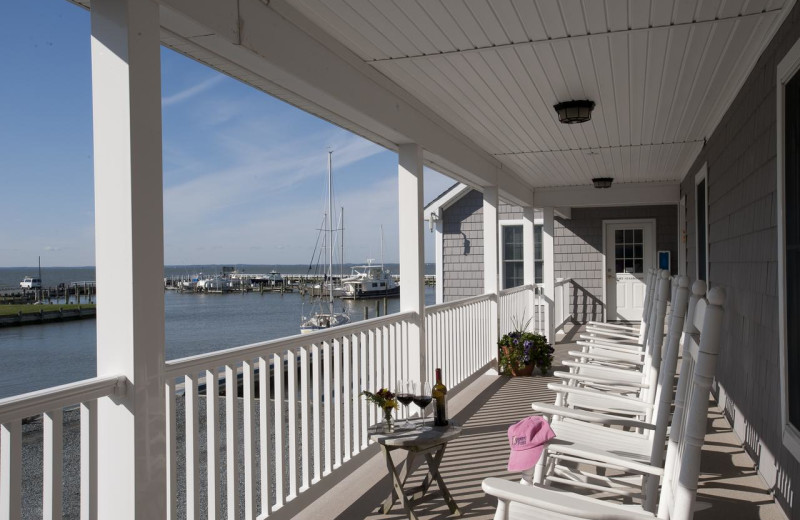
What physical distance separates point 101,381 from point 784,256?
2896 millimetres

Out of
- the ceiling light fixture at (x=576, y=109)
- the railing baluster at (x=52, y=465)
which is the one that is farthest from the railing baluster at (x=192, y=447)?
the ceiling light fixture at (x=576, y=109)

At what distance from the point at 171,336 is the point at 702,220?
27.2 meters

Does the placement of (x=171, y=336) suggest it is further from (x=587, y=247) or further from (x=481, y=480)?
(x=481, y=480)

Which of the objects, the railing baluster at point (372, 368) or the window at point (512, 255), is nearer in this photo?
the railing baluster at point (372, 368)

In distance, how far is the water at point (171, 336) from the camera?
69.6 ft

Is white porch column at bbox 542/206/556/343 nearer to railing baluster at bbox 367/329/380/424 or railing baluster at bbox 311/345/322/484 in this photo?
railing baluster at bbox 367/329/380/424

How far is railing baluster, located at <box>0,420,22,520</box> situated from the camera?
66.8 inches

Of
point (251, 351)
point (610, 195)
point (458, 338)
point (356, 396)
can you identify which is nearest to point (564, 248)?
point (610, 195)

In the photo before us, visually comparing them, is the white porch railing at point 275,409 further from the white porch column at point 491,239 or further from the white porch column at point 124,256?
the white porch column at point 491,239

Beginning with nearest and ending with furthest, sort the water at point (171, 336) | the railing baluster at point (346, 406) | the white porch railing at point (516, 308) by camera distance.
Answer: the railing baluster at point (346, 406) → the white porch railing at point (516, 308) → the water at point (171, 336)

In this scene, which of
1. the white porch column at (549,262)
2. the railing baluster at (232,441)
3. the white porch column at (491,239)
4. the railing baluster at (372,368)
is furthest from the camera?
the white porch column at (549,262)

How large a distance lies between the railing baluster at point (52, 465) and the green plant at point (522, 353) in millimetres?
5786

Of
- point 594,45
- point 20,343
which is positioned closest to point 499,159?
point 594,45

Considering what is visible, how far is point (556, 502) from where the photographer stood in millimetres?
1620
